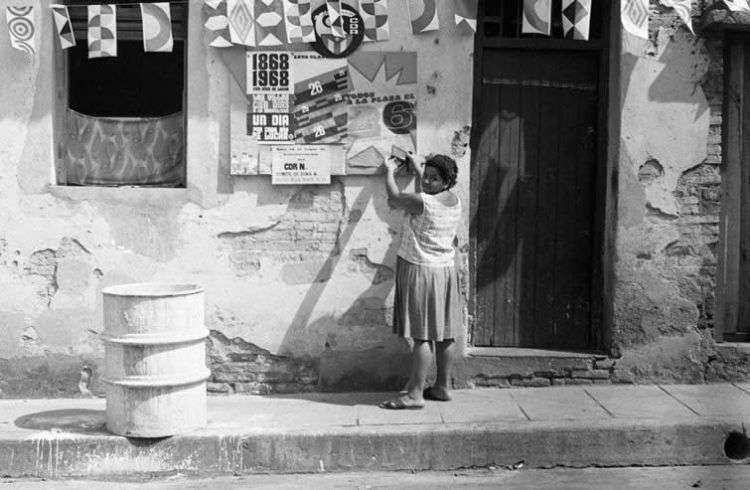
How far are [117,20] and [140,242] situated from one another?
5.34 ft

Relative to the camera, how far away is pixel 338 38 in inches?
275

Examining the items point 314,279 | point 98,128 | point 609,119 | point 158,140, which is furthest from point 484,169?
point 98,128

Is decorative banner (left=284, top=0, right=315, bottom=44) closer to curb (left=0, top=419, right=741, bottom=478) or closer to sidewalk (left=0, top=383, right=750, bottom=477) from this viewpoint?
sidewalk (left=0, top=383, right=750, bottom=477)

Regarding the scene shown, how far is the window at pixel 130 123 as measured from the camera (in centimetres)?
719

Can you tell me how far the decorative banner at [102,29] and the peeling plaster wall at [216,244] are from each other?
330mm

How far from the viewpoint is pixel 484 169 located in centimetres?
728

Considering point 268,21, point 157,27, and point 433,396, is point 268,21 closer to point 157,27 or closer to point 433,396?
point 157,27

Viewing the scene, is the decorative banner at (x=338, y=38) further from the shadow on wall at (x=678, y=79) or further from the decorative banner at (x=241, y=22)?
the shadow on wall at (x=678, y=79)

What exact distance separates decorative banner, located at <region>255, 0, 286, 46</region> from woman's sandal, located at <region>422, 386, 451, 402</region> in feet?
8.95

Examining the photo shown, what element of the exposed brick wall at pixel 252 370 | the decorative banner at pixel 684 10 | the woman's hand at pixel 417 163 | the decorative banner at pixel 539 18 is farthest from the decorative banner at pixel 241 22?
the decorative banner at pixel 684 10

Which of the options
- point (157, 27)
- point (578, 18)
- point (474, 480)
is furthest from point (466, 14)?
point (474, 480)

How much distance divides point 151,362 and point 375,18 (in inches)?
→ 116

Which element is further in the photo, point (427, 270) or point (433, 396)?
point (433, 396)

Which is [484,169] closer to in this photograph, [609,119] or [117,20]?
[609,119]
